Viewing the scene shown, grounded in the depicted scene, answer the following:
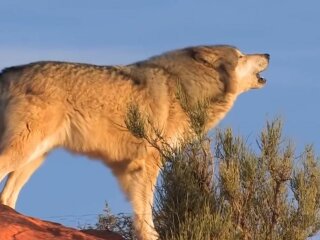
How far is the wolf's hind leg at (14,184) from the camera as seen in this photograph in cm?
1041

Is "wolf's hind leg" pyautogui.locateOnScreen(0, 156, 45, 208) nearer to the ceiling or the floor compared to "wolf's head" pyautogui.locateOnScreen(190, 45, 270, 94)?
nearer to the floor

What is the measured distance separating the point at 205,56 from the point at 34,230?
13.9 ft

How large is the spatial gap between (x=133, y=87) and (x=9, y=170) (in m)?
1.86

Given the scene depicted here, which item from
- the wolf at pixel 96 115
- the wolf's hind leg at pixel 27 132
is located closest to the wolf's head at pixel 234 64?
the wolf at pixel 96 115

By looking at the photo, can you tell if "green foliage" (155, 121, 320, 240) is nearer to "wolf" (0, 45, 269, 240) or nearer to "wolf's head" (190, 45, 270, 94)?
"wolf" (0, 45, 269, 240)

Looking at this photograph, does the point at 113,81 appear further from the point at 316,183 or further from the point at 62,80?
the point at 316,183

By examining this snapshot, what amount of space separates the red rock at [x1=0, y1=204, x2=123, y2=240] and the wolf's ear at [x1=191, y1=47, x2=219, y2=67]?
3455mm

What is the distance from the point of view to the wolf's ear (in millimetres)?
11773

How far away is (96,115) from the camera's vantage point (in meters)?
10.5

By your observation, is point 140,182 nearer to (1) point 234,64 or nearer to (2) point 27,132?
(2) point 27,132

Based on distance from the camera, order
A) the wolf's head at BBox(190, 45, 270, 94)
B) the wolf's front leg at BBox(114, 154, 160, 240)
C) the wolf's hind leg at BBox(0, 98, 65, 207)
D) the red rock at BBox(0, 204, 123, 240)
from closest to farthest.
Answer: the red rock at BBox(0, 204, 123, 240) < the wolf's hind leg at BBox(0, 98, 65, 207) < the wolf's front leg at BBox(114, 154, 160, 240) < the wolf's head at BBox(190, 45, 270, 94)

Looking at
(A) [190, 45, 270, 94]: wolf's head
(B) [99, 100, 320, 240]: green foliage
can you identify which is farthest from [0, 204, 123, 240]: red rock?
(A) [190, 45, 270, 94]: wolf's head

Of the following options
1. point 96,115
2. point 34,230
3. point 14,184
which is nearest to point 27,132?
point 14,184

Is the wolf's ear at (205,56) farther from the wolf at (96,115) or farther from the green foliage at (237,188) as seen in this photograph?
the green foliage at (237,188)
